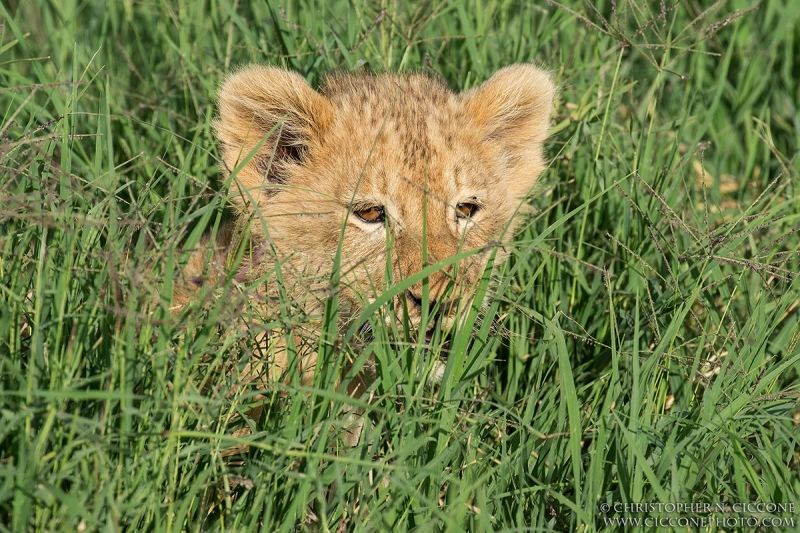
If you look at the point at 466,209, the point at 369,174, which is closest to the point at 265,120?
the point at 369,174

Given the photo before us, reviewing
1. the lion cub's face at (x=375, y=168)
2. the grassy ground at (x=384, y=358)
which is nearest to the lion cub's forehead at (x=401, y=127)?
the lion cub's face at (x=375, y=168)

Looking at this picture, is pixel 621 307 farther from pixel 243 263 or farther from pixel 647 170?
pixel 243 263

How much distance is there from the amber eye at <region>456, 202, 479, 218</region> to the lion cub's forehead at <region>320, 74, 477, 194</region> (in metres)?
0.12

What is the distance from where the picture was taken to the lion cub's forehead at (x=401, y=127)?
3816 millimetres

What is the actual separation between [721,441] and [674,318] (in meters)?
0.58

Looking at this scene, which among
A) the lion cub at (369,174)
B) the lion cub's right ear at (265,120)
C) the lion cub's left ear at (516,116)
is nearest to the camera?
the lion cub at (369,174)

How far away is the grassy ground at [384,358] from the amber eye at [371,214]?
62 centimetres

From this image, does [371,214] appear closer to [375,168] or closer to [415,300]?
[375,168]

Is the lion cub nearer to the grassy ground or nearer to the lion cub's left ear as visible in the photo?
Answer: the lion cub's left ear

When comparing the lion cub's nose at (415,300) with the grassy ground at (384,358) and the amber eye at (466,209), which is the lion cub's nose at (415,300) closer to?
the grassy ground at (384,358)

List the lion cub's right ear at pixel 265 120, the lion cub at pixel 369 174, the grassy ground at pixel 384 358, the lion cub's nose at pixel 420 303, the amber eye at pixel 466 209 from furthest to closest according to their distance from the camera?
the amber eye at pixel 466 209
the lion cub's right ear at pixel 265 120
the lion cub at pixel 369 174
the lion cub's nose at pixel 420 303
the grassy ground at pixel 384 358

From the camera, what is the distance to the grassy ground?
2.66m

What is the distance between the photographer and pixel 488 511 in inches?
118

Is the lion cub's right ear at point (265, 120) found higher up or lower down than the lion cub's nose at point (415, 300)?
higher up
